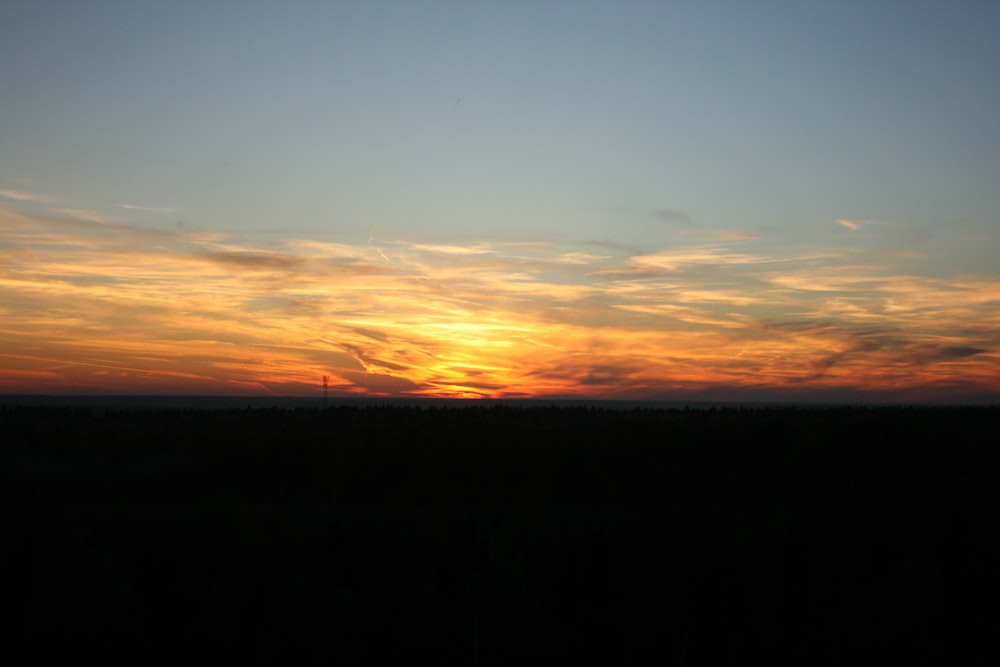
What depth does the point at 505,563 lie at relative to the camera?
24.8m

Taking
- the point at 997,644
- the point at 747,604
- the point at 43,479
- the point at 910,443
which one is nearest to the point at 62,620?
the point at 747,604

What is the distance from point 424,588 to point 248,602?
4.30 meters

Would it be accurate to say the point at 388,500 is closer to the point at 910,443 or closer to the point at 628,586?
the point at 628,586

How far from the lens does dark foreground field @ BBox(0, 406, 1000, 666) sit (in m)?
21.8

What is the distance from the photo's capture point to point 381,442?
5356 cm

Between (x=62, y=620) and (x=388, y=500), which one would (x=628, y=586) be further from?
(x=388, y=500)

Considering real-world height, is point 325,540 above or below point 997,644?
above

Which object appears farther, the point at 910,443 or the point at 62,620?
the point at 910,443

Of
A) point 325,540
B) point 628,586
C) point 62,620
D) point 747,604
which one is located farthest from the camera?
point 325,540

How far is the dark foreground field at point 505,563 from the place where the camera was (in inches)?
856

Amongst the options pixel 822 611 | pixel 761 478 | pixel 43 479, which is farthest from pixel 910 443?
pixel 43 479

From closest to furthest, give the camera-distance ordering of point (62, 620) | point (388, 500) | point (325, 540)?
point (62, 620), point (325, 540), point (388, 500)

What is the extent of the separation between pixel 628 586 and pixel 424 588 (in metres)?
6.28

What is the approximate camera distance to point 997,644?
23.1m
